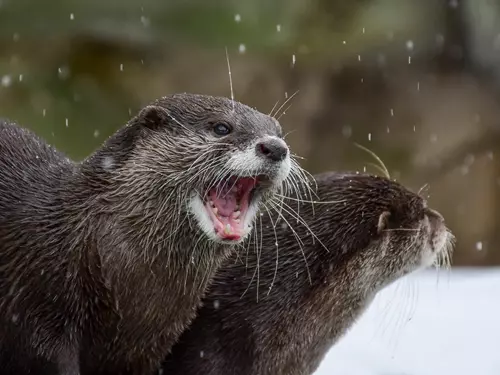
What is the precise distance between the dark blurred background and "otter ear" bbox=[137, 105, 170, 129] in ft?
14.0

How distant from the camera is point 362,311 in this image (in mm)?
2898

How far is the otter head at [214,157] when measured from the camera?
234 cm

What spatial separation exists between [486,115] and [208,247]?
548 cm

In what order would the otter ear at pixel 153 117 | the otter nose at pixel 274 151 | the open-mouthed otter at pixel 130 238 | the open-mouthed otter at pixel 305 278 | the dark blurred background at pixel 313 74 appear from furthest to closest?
the dark blurred background at pixel 313 74, the open-mouthed otter at pixel 305 278, the otter ear at pixel 153 117, the open-mouthed otter at pixel 130 238, the otter nose at pixel 274 151

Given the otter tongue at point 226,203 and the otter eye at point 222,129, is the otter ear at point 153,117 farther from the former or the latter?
the otter tongue at point 226,203

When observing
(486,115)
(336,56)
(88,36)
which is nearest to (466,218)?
(486,115)

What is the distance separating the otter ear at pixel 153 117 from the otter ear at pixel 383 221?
68cm

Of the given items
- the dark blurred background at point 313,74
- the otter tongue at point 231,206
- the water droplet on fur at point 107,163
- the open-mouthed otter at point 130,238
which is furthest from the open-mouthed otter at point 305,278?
the dark blurred background at point 313,74

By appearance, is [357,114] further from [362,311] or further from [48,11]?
[362,311]

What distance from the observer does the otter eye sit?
2.46 metres

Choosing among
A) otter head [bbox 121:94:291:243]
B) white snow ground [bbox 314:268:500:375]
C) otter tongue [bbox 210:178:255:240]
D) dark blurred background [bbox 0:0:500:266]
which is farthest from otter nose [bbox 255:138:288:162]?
dark blurred background [bbox 0:0:500:266]

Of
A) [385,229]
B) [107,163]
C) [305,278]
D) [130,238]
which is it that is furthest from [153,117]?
[385,229]

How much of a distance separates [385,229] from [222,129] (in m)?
0.64

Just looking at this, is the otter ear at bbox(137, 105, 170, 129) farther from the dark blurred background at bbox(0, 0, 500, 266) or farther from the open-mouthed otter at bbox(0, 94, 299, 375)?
the dark blurred background at bbox(0, 0, 500, 266)
